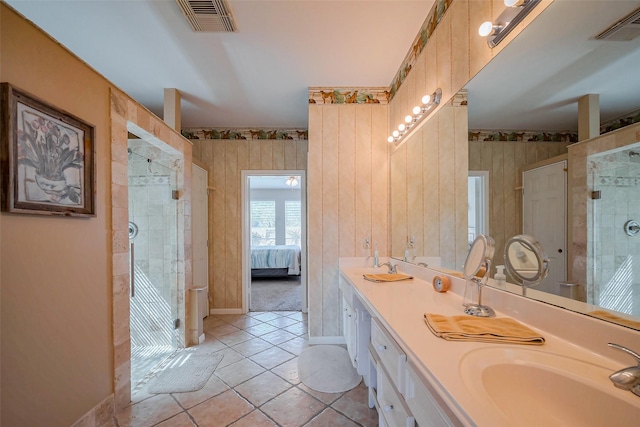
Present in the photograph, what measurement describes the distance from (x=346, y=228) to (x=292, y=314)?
5.67 ft

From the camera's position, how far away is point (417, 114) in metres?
1.91

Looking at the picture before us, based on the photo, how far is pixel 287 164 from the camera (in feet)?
12.0

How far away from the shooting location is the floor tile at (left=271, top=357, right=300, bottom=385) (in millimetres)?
2012

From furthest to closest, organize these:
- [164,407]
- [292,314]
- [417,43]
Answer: [292,314]
[417,43]
[164,407]

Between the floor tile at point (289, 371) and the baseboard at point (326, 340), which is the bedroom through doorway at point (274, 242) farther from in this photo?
the floor tile at point (289, 371)

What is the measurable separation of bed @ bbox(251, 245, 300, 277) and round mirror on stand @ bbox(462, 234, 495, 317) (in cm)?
474

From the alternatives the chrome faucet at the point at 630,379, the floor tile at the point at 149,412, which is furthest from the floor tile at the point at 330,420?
the chrome faucet at the point at 630,379

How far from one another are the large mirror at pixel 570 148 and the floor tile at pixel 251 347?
2.25 m

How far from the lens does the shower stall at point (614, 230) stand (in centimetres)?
67

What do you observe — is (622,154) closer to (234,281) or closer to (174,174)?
(174,174)

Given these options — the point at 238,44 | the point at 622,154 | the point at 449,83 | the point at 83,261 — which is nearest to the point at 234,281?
the point at 83,261

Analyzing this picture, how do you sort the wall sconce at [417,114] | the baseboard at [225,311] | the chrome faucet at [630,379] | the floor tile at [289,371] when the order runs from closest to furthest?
the chrome faucet at [630,379]
the wall sconce at [417,114]
the floor tile at [289,371]
the baseboard at [225,311]

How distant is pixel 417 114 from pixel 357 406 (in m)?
2.14

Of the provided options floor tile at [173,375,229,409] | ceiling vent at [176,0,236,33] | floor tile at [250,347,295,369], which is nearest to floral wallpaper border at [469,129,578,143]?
ceiling vent at [176,0,236,33]
